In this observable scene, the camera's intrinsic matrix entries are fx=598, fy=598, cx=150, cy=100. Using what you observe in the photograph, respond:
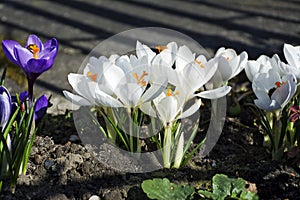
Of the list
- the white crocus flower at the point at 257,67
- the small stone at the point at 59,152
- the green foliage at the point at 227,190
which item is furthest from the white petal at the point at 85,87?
the white crocus flower at the point at 257,67

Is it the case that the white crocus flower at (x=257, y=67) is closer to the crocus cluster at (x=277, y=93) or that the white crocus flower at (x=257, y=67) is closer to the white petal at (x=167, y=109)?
the crocus cluster at (x=277, y=93)

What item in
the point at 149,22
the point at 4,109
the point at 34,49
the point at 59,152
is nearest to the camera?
the point at 4,109

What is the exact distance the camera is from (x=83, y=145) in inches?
74.3

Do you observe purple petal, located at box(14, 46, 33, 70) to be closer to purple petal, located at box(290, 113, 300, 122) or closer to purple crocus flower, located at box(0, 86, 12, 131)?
purple crocus flower, located at box(0, 86, 12, 131)

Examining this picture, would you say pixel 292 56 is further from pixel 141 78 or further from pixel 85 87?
pixel 85 87

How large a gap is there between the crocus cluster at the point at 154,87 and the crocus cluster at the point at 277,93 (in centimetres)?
12

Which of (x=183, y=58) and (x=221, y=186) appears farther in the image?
(x=183, y=58)

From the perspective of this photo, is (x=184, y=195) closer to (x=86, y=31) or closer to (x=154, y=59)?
(x=154, y=59)

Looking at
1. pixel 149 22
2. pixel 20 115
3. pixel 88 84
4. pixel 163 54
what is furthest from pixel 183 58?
pixel 149 22

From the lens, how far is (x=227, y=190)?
1622mm

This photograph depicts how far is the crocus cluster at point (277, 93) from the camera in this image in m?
1.75

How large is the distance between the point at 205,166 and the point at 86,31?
1757 mm

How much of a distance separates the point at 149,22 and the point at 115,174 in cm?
192

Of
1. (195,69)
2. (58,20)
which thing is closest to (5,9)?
(58,20)
